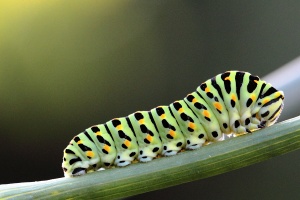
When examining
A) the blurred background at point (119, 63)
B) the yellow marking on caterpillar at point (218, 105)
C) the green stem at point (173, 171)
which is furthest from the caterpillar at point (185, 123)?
the blurred background at point (119, 63)

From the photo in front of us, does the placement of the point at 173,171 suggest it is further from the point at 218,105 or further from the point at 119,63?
the point at 119,63

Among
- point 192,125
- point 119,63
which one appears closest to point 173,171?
point 192,125

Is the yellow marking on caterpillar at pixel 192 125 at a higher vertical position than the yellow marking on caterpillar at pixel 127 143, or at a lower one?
higher

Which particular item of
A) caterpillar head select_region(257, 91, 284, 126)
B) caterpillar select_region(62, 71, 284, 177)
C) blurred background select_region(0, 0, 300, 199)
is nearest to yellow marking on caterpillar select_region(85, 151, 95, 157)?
caterpillar select_region(62, 71, 284, 177)

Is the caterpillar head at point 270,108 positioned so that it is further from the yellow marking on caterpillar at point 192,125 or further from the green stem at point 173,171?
the green stem at point 173,171

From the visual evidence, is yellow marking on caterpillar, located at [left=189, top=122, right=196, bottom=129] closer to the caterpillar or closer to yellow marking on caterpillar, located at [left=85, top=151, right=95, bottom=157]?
the caterpillar
